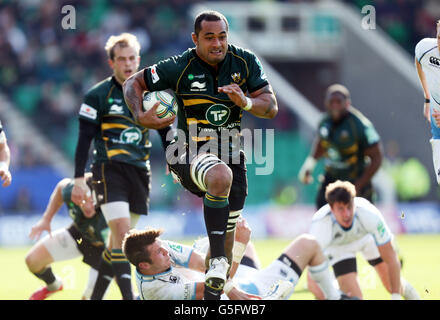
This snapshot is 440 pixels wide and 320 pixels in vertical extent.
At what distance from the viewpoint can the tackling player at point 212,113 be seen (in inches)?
235

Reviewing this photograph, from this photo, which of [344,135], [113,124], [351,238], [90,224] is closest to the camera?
[113,124]

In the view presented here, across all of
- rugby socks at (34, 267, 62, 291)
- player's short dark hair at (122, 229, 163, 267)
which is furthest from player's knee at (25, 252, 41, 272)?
player's short dark hair at (122, 229, 163, 267)

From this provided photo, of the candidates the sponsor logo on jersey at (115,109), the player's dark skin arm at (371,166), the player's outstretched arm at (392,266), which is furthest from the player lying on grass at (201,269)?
the player's dark skin arm at (371,166)

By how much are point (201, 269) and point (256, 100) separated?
169 cm

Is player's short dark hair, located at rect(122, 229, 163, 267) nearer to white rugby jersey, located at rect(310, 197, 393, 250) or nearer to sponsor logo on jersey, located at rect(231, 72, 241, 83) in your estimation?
sponsor logo on jersey, located at rect(231, 72, 241, 83)

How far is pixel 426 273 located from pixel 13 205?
9524 millimetres

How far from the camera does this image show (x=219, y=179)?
19.2ft

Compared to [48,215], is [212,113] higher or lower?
higher

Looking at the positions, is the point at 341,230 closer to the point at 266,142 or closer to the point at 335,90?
the point at 335,90

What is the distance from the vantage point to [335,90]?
1077 cm

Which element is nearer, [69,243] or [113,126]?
[113,126]

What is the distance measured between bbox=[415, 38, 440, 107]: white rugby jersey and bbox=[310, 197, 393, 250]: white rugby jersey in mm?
1293
